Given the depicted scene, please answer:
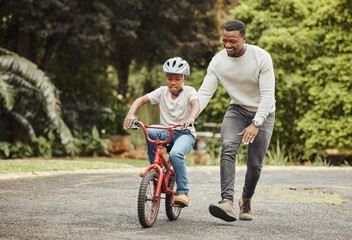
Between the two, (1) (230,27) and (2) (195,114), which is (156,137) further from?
(1) (230,27)

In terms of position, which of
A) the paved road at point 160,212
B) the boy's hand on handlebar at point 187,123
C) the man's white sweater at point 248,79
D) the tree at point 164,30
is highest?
the tree at point 164,30

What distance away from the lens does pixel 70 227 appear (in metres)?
5.27

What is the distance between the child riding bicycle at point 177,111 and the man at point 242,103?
0.59ft

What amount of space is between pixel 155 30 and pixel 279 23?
393 cm

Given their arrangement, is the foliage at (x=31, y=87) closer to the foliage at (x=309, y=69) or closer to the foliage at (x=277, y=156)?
the foliage at (x=309, y=69)

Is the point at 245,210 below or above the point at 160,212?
above

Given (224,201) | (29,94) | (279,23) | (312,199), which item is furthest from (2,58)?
(224,201)

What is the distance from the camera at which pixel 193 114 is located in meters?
5.50

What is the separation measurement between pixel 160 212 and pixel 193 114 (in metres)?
1.51

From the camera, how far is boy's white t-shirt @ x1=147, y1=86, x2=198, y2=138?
5.76 m

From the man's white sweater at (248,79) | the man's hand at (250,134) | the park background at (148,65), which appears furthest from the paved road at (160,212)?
the park background at (148,65)

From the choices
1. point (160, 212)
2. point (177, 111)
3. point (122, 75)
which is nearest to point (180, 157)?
point (177, 111)

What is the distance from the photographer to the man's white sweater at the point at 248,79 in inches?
219

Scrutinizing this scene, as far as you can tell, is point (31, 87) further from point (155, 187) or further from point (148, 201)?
point (148, 201)
